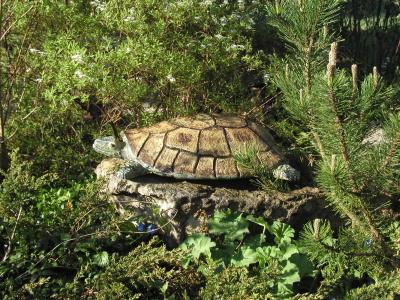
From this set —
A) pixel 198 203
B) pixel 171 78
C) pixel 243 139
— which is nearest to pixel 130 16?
pixel 171 78

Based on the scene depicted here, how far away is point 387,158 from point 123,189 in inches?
88.4

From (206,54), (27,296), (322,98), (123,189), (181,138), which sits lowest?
(27,296)

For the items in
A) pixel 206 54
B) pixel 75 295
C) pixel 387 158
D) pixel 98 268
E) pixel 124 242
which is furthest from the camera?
pixel 206 54

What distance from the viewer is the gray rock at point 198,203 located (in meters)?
4.16

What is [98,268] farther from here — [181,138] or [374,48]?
[374,48]

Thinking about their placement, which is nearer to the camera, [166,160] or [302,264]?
[302,264]

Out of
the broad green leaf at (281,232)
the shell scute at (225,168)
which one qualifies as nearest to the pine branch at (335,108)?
the broad green leaf at (281,232)

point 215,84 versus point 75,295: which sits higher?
point 215,84

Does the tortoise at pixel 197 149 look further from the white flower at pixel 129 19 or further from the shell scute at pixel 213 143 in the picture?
the white flower at pixel 129 19

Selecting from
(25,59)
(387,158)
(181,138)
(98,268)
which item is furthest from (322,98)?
(25,59)

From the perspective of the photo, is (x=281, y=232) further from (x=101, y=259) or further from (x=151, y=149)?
(x=101, y=259)

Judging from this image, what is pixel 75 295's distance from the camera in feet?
11.5

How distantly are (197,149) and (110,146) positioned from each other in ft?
2.91

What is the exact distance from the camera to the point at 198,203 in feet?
13.7
